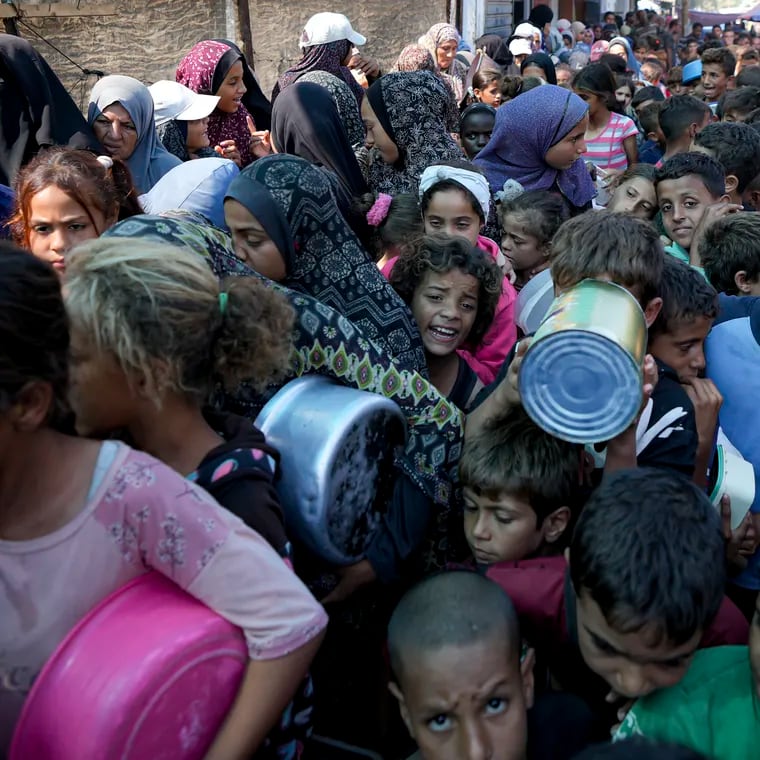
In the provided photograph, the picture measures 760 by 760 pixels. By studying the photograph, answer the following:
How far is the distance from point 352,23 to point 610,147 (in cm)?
473

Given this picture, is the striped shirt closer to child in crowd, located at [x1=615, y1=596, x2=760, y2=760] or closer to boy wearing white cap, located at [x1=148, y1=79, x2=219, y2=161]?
boy wearing white cap, located at [x1=148, y1=79, x2=219, y2=161]

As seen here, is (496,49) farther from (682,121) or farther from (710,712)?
(710,712)

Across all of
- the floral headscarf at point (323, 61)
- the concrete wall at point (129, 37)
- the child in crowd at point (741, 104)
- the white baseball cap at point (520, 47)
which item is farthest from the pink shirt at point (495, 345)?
the white baseball cap at point (520, 47)

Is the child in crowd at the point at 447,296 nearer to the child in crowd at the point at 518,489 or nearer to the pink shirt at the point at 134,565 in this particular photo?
the child in crowd at the point at 518,489

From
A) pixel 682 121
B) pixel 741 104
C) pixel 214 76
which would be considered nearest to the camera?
pixel 214 76

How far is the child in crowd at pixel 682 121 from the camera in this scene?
5.41 meters

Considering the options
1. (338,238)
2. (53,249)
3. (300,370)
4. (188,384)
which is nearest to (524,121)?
(338,238)

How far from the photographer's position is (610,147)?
629cm

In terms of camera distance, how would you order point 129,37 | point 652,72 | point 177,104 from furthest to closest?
1. point 652,72
2. point 129,37
3. point 177,104

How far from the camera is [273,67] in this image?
8.79 metres

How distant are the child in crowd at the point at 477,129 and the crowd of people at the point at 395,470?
93.4 inches

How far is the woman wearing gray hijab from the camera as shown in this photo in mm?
4180

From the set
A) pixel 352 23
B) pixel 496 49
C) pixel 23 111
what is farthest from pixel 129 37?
pixel 496 49

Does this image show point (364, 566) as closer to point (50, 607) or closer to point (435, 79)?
point (50, 607)
